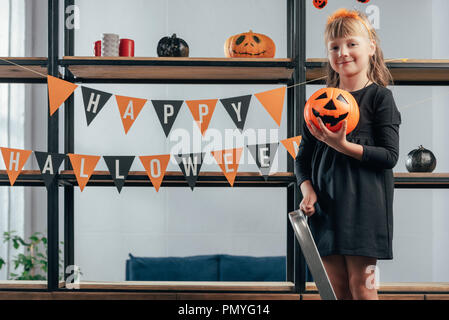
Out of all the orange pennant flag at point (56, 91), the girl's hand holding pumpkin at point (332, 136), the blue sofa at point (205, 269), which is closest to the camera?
the girl's hand holding pumpkin at point (332, 136)

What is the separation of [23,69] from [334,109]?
1.40m

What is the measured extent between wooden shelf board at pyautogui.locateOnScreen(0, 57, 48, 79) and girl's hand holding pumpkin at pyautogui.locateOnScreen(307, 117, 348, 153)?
1.22 metres

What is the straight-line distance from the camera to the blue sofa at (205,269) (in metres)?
3.01

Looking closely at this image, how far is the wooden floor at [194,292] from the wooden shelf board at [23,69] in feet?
3.00

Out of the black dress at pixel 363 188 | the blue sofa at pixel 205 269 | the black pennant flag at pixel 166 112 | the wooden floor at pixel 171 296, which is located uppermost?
the black pennant flag at pixel 166 112

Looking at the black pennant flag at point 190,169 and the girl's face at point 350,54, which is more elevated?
the girl's face at point 350,54

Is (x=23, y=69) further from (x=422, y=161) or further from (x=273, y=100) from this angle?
(x=422, y=161)

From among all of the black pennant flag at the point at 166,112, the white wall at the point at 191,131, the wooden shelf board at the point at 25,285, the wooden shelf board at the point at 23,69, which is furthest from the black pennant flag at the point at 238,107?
the white wall at the point at 191,131

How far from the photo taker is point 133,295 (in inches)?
75.6

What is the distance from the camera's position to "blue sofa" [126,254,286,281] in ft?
9.87

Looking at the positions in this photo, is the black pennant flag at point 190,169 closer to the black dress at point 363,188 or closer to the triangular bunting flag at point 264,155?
the triangular bunting flag at point 264,155

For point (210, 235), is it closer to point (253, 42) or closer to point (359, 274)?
point (253, 42)

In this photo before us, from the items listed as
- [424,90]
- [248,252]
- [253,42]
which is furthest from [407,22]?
[248,252]

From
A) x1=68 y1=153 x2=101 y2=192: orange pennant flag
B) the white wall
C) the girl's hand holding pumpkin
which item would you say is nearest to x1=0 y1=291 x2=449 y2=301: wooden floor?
x1=68 y1=153 x2=101 y2=192: orange pennant flag
